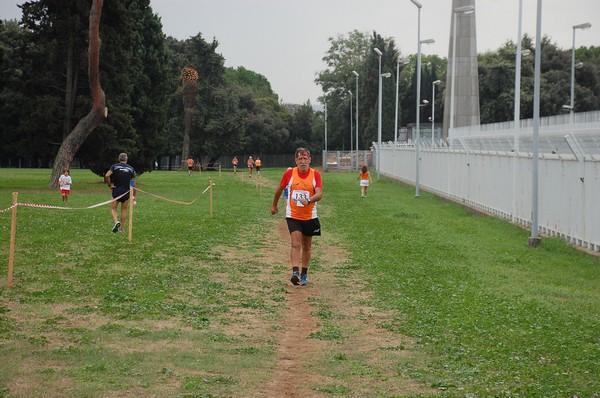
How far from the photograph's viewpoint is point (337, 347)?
9.77 m

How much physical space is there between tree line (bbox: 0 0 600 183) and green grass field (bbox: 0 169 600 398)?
26026 millimetres

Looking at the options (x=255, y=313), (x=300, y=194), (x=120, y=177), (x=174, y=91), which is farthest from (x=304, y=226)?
(x=174, y=91)

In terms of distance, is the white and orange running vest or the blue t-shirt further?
the blue t-shirt

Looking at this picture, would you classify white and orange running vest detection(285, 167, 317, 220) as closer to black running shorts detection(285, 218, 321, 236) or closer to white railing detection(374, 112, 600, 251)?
black running shorts detection(285, 218, 321, 236)

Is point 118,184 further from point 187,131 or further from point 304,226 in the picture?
point 187,131

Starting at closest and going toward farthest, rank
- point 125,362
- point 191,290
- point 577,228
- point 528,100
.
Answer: point 125,362 < point 191,290 < point 577,228 < point 528,100

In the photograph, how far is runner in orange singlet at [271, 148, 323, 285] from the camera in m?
14.0

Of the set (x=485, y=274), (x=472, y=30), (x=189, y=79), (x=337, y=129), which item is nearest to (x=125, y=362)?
(x=485, y=274)

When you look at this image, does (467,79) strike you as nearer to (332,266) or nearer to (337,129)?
(332,266)

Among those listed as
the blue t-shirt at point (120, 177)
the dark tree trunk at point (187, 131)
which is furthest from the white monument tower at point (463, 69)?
the dark tree trunk at point (187, 131)

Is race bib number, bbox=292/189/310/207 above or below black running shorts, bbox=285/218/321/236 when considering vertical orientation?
above

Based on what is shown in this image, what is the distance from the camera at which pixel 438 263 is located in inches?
672

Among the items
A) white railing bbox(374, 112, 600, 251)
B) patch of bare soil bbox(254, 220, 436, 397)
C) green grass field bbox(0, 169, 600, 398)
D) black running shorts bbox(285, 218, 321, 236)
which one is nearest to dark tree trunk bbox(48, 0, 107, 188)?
white railing bbox(374, 112, 600, 251)

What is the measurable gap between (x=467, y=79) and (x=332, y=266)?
Result: 129 feet
